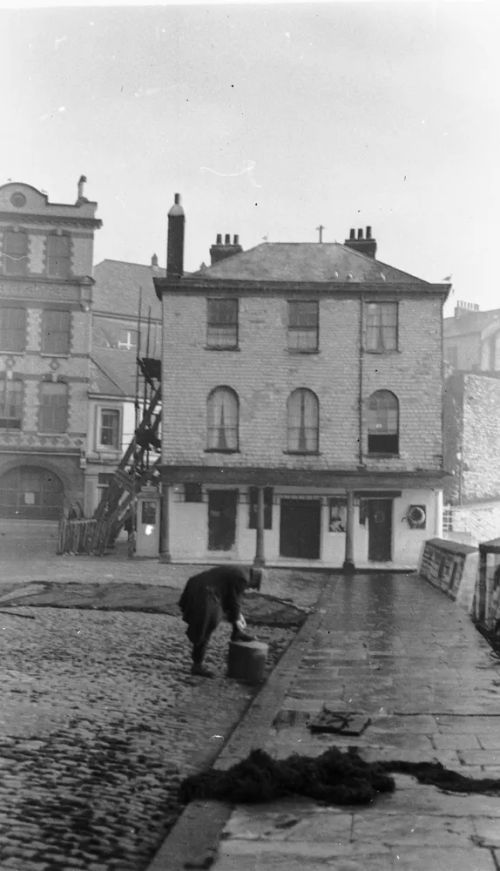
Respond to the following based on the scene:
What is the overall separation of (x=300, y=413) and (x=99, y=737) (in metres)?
22.1

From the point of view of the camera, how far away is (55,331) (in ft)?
134

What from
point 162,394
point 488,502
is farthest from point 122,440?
point 488,502

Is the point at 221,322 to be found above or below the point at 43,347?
below

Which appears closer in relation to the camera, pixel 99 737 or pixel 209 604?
pixel 99 737

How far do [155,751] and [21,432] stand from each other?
117ft

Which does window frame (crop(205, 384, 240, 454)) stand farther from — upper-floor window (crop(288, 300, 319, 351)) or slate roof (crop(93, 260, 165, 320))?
slate roof (crop(93, 260, 165, 320))

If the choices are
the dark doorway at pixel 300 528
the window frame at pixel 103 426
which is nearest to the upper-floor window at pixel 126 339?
the window frame at pixel 103 426

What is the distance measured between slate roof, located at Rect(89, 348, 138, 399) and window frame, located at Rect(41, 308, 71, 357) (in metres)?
2.19

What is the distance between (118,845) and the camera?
4.76 metres

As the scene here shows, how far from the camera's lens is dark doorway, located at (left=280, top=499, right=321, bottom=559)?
28734 mm

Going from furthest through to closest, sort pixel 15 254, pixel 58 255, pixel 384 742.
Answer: pixel 58 255 < pixel 15 254 < pixel 384 742

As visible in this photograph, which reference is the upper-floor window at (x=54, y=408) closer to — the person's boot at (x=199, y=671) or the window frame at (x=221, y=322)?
the window frame at (x=221, y=322)

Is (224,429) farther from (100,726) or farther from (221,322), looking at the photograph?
(100,726)

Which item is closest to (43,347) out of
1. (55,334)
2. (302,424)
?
(55,334)
